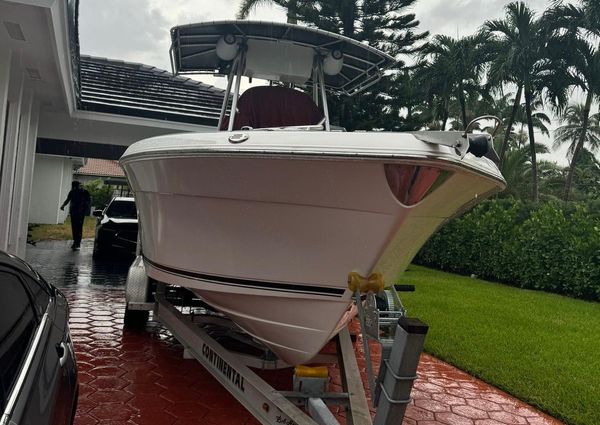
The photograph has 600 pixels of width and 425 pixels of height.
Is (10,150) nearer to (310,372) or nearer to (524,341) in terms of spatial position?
(310,372)

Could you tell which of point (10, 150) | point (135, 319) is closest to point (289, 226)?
point (135, 319)

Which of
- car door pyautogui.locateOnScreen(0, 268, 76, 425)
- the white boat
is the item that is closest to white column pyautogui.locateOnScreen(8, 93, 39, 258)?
the white boat

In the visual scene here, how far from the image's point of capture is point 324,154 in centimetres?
225

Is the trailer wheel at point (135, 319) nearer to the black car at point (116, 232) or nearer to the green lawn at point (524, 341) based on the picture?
the green lawn at point (524, 341)

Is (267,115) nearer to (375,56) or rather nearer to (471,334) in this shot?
(375,56)

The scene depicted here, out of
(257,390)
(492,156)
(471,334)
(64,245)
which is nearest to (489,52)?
(471,334)

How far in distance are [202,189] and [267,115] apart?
4.93 feet

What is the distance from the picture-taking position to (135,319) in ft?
16.3

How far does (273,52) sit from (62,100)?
5271mm

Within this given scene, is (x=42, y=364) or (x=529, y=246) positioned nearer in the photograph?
(x=42, y=364)

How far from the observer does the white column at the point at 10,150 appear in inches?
256

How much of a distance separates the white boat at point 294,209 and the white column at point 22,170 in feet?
17.6

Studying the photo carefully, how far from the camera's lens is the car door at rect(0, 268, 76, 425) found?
62.4 inches

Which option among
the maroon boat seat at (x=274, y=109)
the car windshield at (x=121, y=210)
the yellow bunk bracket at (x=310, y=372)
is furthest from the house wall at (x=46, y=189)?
the yellow bunk bracket at (x=310, y=372)
